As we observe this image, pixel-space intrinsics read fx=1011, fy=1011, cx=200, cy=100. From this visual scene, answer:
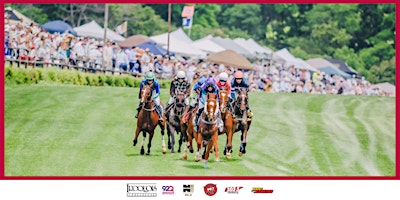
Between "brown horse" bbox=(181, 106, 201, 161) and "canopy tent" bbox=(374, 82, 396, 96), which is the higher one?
"canopy tent" bbox=(374, 82, 396, 96)

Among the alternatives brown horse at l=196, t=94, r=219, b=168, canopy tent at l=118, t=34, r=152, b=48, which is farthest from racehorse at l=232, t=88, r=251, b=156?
canopy tent at l=118, t=34, r=152, b=48

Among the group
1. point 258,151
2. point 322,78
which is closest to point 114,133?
point 258,151

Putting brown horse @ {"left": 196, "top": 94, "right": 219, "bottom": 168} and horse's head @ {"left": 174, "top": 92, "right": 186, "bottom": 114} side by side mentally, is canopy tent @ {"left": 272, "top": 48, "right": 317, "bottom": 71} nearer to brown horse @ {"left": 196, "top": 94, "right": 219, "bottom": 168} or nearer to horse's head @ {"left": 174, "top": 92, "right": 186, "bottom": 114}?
horse's head @ {"left": 174, "top": 92, "right": 186, "bottom": 114}

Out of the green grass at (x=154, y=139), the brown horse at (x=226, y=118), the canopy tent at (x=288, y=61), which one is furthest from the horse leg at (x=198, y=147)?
the canopy tent at (x=288, y=61)

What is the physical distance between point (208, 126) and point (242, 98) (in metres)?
1.81

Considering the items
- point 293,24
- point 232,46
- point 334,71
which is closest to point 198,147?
point 232,46

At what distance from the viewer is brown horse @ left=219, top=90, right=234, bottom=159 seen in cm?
2468

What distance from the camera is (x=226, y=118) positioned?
26484 mm

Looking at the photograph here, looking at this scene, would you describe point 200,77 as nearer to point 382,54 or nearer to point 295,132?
point 295,132
